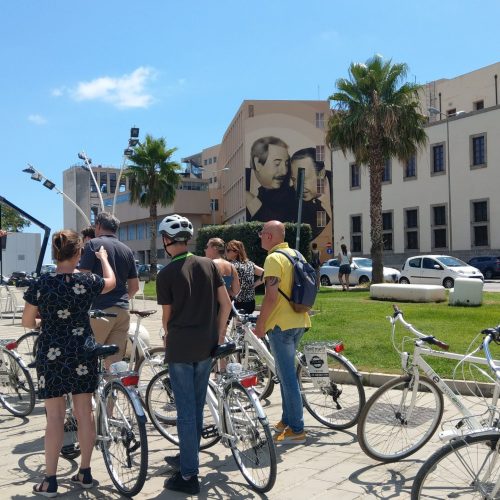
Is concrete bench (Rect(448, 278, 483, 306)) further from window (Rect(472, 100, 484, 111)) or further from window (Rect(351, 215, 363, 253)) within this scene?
window (Rect(472, 100, 484, 111))

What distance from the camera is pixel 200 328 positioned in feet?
15.4

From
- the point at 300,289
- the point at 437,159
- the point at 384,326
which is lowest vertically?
the point at 384,326

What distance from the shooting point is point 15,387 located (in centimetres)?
722

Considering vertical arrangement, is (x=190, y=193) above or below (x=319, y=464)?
above

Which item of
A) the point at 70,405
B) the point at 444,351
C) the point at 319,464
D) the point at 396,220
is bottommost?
the point at 319,464

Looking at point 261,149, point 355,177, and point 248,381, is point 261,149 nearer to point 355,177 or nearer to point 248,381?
point 355,177

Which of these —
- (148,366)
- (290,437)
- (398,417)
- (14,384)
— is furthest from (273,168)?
(398,417)

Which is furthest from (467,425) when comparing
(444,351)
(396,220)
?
(396,220)

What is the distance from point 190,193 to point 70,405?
8519 cm

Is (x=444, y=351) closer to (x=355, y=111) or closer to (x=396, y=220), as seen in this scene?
(x=355, y=111)

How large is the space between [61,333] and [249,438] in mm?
1514

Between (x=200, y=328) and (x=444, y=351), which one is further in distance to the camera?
(x=444, y=351)

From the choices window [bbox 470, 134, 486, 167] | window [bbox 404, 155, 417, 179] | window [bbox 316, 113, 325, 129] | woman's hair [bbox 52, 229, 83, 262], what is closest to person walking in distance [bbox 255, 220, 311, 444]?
woman's hair [bbox 52, 229, 83, 262]

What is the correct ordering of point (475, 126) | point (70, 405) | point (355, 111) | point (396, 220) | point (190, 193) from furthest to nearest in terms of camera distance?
1. point (190, 193)
2. point (396, 220)
3. point (475, 126)
4. point (355, 111)
5. point (70, 405)
